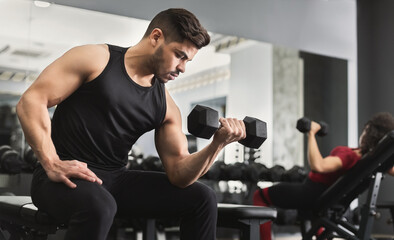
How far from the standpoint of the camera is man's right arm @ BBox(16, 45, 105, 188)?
1.50 meters

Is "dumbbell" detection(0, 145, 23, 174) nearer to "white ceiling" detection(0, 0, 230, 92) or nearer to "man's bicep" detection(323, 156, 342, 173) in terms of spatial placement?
"white ceiling" detection(0, 0, 230, 92)

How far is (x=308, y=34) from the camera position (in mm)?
5020

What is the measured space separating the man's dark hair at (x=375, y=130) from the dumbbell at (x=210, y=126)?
1.91 meters

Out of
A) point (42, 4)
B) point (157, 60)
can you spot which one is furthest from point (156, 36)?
point (42, 4)

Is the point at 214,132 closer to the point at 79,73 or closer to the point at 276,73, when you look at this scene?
the point at 79,73

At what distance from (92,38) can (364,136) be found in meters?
2.10

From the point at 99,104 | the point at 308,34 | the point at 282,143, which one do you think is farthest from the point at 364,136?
the point at 99,104

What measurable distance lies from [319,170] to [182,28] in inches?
74.0

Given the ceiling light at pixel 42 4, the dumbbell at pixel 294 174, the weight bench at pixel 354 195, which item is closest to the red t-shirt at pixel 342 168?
the weight bench at pixel 354 195

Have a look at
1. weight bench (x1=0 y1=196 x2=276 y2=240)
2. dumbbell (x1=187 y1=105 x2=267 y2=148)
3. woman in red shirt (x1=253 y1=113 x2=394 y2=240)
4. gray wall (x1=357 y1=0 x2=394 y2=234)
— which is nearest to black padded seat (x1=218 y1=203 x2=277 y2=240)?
weight bench (x1=0 y1=196 x2=276 y2=240)

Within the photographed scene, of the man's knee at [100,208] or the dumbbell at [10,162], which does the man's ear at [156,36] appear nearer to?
the man's knee at [100,208]

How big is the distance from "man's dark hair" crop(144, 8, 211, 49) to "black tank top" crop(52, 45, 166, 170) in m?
0.18

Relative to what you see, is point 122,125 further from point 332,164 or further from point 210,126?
point 332,164

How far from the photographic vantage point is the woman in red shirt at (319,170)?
3250mm
